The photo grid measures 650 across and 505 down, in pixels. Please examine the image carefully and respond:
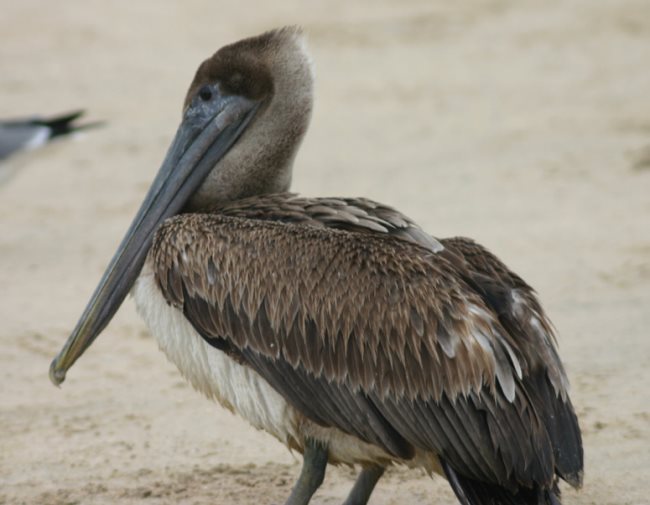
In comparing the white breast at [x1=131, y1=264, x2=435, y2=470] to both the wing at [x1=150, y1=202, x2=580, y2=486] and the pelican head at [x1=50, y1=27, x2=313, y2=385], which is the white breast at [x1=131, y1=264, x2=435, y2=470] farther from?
the pelican head at [x1=50, y1=27, x2=313, y2=385]

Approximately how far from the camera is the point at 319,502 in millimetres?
5395

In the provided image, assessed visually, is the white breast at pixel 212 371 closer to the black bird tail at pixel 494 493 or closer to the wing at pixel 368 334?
the wing at pixel 368 334

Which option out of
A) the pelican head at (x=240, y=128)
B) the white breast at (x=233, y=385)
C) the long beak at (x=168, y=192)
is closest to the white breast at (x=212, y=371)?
the white breast at (x=233, y=385)

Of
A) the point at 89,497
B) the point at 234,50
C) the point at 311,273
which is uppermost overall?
the point at 234,50

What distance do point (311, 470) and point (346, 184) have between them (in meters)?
4.94

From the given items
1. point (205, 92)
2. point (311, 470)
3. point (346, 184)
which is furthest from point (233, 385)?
point (346, 184)

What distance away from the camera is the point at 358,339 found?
15.4 ft

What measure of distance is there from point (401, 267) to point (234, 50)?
1331 millimetres

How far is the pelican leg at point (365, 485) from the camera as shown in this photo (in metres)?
5.08

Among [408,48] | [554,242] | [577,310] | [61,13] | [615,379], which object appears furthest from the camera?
[61,13]

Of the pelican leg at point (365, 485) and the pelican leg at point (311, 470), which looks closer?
the pelican leg at point (311, 470)

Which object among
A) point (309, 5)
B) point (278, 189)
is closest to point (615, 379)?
point (278, 189)

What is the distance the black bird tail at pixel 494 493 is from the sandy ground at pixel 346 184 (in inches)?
29.6

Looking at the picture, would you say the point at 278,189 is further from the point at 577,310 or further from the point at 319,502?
the point at 577,310
